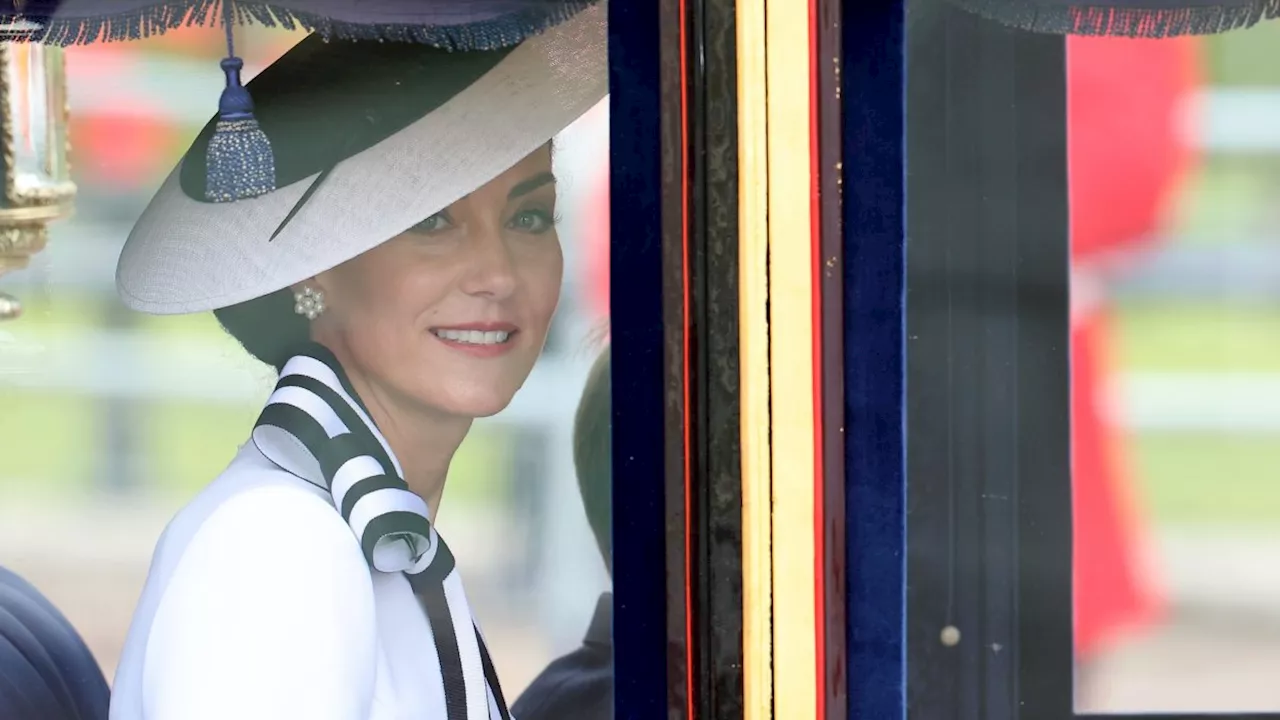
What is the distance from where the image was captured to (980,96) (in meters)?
1.47

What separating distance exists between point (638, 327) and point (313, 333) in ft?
1.11

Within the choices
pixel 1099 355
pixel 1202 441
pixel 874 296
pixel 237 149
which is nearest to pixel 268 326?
pixel 237 149

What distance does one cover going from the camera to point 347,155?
1.45 m

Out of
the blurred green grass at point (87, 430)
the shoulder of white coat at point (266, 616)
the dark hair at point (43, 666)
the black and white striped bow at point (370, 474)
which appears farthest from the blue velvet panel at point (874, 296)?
the dark hair at point (43, 666)

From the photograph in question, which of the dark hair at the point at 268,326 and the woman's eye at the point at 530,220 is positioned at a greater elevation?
the woman's eye at the point at 530,220

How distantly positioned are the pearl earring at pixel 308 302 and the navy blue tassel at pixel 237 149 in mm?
109

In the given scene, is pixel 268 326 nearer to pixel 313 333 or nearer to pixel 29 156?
pixel 313 333

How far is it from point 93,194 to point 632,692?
76 centimetres

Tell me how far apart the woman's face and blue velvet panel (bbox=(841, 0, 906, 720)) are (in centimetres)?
31

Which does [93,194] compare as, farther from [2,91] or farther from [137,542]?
[137,542]

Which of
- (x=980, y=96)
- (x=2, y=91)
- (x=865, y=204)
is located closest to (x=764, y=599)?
(x=865, y=204)

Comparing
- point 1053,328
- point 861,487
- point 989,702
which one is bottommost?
point 989,702

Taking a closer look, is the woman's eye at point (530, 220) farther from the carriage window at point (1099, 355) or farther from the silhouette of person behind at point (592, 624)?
the carriage window at point (1099, 355)

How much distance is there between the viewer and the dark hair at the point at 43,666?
4.83 feet
